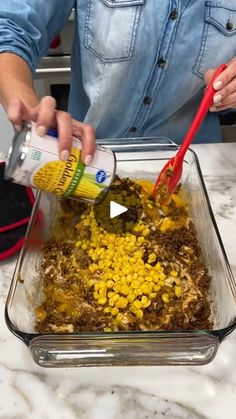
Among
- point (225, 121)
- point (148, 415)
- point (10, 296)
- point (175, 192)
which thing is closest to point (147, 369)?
point (148, 415)

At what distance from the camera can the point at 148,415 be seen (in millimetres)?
640

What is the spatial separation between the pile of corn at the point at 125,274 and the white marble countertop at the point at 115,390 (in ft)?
0.28

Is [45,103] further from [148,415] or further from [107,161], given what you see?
[148,415]

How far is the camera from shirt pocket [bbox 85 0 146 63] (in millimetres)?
962

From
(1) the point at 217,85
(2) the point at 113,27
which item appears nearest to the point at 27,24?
(2) the point at 113,27

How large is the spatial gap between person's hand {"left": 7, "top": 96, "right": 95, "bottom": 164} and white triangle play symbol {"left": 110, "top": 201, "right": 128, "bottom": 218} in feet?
0.57

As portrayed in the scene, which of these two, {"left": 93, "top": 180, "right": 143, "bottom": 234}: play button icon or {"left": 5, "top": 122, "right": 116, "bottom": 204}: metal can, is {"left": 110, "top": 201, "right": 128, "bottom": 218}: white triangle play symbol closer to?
{"left": 93, "top": 180, "right": 143, "bottom": 234}: play button icon

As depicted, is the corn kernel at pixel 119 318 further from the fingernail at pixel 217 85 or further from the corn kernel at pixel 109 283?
the fingernail at pixel 217 85

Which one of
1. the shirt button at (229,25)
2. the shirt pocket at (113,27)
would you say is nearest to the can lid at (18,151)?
the shirt pocket at (113,27)

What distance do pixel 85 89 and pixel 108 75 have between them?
9cm

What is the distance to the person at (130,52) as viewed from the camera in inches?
35.5

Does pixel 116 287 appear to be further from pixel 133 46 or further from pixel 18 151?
pixel 133 46

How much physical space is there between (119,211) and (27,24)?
15.6 inches

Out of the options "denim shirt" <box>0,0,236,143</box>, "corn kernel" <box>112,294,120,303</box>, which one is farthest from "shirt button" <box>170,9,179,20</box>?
"corn kernel" <box>112,294,120,303</box>
